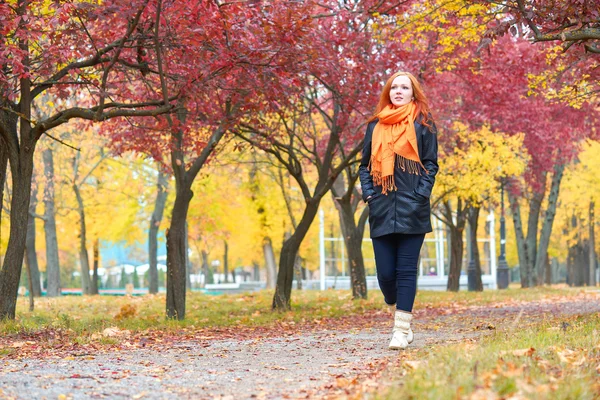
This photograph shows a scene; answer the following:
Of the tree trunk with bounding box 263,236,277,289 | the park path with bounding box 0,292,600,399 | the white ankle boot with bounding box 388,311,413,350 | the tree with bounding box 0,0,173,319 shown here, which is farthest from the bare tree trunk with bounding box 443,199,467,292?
the white ankle boot with bounding box 388,311,413,350

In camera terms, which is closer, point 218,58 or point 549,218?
point 218,58

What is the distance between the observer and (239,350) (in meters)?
8.42

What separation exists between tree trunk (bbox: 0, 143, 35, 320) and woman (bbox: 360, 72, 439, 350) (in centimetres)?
557

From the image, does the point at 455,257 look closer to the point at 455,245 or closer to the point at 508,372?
the point at 455,245

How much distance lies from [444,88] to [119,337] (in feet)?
48.9

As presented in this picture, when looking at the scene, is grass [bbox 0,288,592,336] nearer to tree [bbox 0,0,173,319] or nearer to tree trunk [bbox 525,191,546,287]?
tree [bbox 0,0,173,319]

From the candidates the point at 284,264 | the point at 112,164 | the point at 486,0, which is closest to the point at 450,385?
the point at 486,0

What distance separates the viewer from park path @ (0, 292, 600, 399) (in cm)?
548

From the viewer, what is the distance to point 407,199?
7387 millimetres

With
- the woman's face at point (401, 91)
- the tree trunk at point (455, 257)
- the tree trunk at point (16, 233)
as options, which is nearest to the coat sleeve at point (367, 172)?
the woman's face at point (401, 91)

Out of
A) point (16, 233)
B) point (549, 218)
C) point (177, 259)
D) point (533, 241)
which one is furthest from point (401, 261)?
point (533, 241)

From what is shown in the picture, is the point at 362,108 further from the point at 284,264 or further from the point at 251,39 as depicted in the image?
the point at 251,39

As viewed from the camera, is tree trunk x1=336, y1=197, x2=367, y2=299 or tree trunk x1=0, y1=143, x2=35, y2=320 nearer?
tree trunk x1=0, y1=143, x2=35, y2=320

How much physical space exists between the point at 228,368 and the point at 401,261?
172 cm
